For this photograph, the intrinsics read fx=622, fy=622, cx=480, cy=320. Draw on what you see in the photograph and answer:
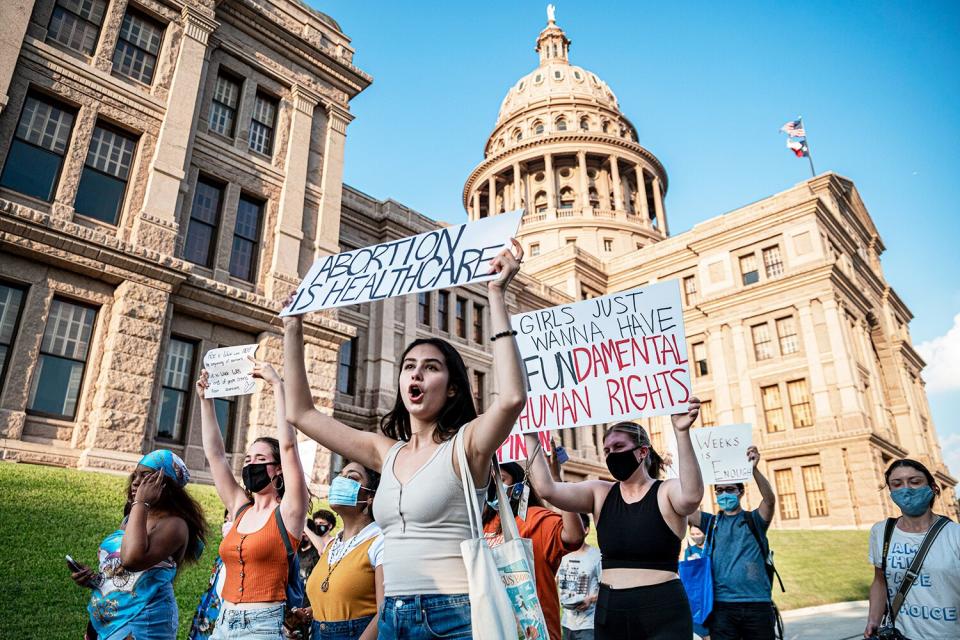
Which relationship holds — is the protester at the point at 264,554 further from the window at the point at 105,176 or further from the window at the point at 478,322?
the window at the point at 478,322

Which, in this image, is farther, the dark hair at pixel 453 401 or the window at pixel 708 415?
the window at pixel 708 415

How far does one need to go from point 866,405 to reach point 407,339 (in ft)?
86.0

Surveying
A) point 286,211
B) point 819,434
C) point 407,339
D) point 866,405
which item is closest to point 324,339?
point 286,211

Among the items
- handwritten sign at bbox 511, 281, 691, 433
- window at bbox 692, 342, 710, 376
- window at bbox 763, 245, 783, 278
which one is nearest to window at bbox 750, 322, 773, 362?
window at bbox 692, 342, 710, 376

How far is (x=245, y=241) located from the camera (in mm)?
16625

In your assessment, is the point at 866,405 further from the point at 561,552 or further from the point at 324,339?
the point at 561,552

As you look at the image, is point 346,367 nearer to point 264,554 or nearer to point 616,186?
point 264,554

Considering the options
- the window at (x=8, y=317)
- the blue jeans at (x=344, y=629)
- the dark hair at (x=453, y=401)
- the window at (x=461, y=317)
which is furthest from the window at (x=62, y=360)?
the window at (x=461, y=317)

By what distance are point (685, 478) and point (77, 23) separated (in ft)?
55.8

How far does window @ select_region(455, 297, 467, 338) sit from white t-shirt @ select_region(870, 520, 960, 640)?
2460 cm

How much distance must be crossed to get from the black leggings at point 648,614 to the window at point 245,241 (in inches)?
584

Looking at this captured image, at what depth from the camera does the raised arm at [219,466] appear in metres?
3.90

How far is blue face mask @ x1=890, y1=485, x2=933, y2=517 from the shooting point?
4328 mm

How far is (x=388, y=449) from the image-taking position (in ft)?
8.55
